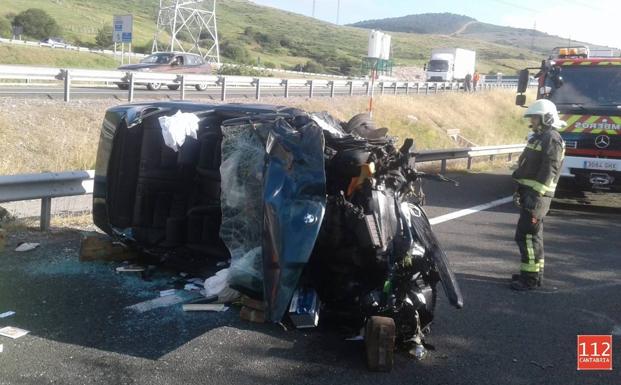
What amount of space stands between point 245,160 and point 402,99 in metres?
22.1

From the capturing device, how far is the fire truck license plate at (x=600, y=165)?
32.9ft

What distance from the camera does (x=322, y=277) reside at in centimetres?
457

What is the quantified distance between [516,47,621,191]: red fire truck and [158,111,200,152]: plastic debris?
23.1ft

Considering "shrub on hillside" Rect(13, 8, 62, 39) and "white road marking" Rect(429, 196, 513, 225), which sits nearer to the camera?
"white road marking" Rect(429, 196, 513, 225)

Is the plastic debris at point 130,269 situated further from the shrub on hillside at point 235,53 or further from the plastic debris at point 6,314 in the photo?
the shrub on hillside at point 235,53

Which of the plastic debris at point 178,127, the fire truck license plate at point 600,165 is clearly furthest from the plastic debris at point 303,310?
the fire truck license plate at point 600,165

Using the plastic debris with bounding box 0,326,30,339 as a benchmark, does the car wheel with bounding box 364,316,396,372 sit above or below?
above

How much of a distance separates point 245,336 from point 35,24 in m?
60.4

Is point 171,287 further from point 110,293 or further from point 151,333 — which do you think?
point 151,333

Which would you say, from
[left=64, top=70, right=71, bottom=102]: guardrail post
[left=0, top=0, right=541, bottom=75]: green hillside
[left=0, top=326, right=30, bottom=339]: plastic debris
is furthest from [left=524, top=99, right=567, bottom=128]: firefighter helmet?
[left=0, top=0, right=541, bottom=75]: green hillside

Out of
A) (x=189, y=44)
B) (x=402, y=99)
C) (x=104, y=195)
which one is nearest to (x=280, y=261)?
(x=104, y=195)

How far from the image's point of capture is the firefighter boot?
5.84 meters

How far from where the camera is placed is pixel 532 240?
600 cm

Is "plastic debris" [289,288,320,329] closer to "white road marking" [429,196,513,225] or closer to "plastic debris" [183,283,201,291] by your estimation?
"plastic debris" [183,283,201,291]
